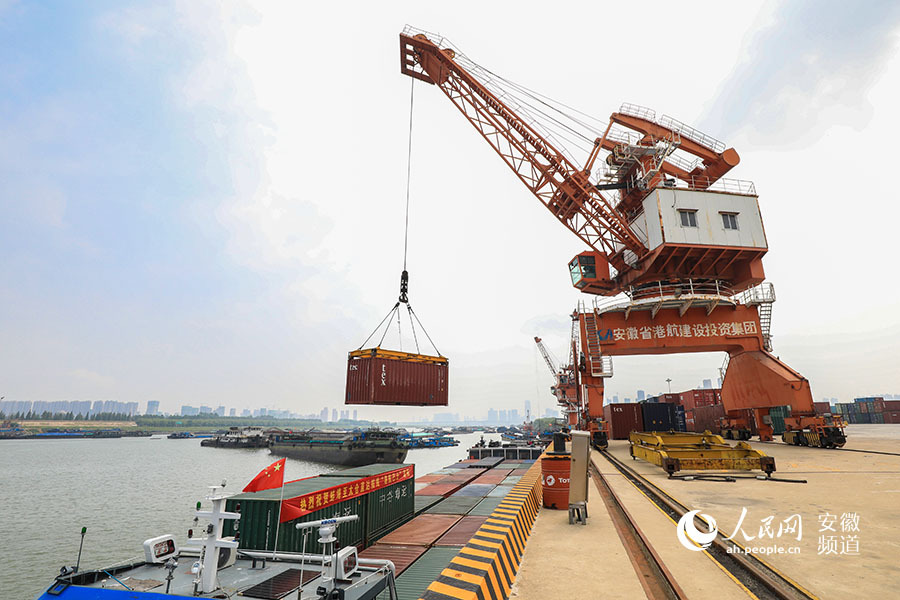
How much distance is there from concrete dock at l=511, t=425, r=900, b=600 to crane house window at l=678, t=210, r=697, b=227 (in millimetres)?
18722

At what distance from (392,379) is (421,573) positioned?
8.66 meters

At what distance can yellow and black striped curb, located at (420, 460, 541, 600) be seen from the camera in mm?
5703

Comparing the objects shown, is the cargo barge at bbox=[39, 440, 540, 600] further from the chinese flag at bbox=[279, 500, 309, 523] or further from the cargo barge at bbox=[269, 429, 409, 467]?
the cargo barge at bbox=[269, 429, 409, 467]

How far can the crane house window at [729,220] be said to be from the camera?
3012 centimetres

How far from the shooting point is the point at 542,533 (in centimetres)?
1047

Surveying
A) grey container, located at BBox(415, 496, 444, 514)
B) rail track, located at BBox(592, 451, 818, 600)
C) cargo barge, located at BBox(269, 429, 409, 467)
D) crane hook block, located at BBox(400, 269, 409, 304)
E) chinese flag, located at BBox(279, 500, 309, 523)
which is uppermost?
crane hook block, located at BBox(400, 269, 409, 304)

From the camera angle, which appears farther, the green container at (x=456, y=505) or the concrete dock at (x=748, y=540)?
the green container at (x=456, y=505)

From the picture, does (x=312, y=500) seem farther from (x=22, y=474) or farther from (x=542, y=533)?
(x=22, y=474)

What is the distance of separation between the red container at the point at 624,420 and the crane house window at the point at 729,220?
17.3 meters

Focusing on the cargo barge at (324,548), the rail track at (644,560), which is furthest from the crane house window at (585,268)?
the cargo barge at (324,548)

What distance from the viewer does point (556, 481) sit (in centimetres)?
1316

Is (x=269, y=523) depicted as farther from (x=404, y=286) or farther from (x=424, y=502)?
(x=404, y=286)

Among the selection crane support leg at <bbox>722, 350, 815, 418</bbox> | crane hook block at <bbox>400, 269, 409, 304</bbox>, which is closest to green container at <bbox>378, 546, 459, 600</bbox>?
crane hook block at <bbox>400, 269, 409, 304</bbox>

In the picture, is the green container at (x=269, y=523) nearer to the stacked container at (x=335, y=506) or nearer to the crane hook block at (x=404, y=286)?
the stacked container at (x=335, y=506)
